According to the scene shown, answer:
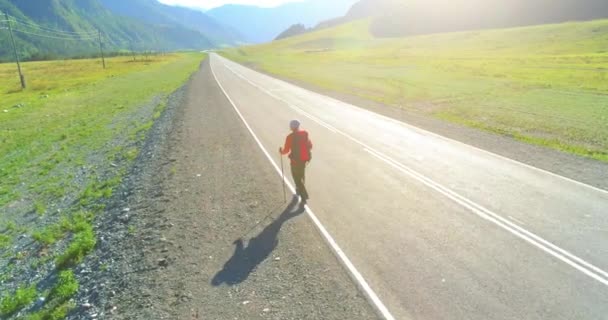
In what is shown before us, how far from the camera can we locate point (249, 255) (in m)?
8.09

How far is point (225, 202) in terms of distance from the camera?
10.9 m

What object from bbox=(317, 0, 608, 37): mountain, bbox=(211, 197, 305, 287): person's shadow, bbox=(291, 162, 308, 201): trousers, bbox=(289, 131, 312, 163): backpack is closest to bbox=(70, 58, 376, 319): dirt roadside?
bbox=(211, 197, 305, 287): person's shadow

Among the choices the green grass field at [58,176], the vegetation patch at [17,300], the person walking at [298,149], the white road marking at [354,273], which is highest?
the person walking at [298,149]

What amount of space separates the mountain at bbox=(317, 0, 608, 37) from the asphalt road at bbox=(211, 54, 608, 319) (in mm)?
147836

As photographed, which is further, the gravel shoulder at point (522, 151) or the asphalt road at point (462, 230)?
the gravel shoulder at point (522, 151)

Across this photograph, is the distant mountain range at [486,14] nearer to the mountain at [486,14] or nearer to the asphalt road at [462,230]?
the mountain at [486,14]

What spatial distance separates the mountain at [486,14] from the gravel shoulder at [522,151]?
140089mm

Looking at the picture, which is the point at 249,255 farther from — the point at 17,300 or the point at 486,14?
the point at 486,14

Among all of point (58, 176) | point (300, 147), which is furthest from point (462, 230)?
point (58, 176)

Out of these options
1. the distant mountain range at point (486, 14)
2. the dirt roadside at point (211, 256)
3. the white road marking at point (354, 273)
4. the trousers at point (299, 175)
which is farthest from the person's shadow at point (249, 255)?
the distant mountain range at point (486, 14)

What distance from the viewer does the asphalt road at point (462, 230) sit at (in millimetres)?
6438

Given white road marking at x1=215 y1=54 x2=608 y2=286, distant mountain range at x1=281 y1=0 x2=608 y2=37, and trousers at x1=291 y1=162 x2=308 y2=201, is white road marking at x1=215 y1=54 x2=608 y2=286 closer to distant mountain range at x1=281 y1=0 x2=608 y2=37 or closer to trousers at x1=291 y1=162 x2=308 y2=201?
trousers at x1=291 y1=162 x2=308 y2=201

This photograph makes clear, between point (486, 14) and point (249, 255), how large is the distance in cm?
17778

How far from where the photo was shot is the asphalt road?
21.1 ft
